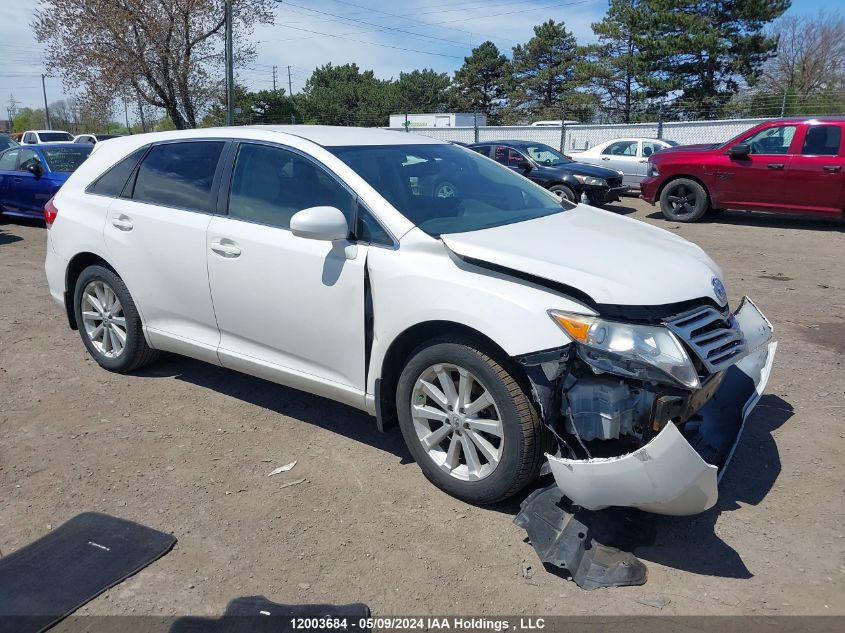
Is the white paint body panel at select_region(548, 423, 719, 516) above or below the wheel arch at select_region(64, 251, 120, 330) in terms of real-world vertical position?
below

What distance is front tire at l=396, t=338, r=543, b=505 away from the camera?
2924mm

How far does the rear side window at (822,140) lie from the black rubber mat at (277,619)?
1120 cm

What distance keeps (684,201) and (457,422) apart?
10.8 meters

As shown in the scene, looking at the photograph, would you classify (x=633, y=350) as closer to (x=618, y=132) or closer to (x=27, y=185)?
(x=27, y=185)

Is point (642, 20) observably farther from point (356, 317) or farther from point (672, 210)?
point (356, 317)

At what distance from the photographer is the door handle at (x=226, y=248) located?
12.5 ft

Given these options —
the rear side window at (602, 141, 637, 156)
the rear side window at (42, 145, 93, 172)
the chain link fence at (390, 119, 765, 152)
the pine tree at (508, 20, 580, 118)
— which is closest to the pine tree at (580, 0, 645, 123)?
the pine tree at (508, 20, 580, 118)

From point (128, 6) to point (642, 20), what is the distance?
28230 mm

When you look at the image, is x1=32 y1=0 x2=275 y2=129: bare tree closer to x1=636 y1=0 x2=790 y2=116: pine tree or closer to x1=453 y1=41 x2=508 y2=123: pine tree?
x1=636 y1=0 x2=790 y2=116: pine tree

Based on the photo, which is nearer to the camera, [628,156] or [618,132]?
[628,156]

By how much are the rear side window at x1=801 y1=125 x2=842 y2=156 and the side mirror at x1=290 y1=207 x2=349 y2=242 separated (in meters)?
10.3

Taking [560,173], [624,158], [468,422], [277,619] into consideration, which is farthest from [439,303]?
[624,158]

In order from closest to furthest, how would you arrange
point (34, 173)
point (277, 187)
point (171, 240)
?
point (277, 187) < point (171, 240) < point (34, 173)

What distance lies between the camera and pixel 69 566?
282cm
